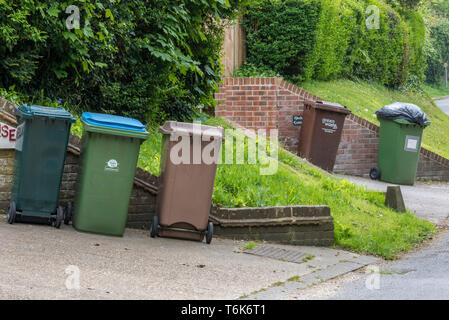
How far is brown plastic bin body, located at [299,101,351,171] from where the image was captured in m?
13.4

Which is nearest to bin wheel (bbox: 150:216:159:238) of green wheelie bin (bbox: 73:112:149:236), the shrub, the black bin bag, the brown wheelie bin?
the brown wheelie bin

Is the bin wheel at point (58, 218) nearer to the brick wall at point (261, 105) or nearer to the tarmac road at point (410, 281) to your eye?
the tarmac road at point (410, 281)

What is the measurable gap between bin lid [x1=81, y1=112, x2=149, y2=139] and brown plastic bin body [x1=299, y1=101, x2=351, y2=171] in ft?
21.0

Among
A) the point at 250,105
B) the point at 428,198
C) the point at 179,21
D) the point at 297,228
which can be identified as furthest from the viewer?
the point at 250,105

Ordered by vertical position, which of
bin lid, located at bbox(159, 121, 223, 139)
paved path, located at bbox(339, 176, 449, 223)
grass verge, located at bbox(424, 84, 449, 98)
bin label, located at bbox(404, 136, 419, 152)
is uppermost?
grass verge, located at bbox(424, 84, 449, 98)

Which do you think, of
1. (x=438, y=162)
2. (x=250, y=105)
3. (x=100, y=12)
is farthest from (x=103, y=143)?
(x=438, y=162)

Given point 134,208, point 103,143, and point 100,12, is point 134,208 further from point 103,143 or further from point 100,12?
point 100,12

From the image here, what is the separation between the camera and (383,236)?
8.85 meters

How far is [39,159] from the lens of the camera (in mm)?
7152

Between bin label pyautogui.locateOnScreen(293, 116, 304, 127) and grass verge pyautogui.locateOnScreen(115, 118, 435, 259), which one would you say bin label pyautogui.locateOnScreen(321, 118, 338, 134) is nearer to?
bin label pyautogui.locateOnScreen(293, 116, 304, 127)

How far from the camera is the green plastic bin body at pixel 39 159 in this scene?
7.12m

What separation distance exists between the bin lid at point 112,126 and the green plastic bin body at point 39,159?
191 mm

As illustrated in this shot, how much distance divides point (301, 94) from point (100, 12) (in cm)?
539

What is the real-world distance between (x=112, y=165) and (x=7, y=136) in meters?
1.16
